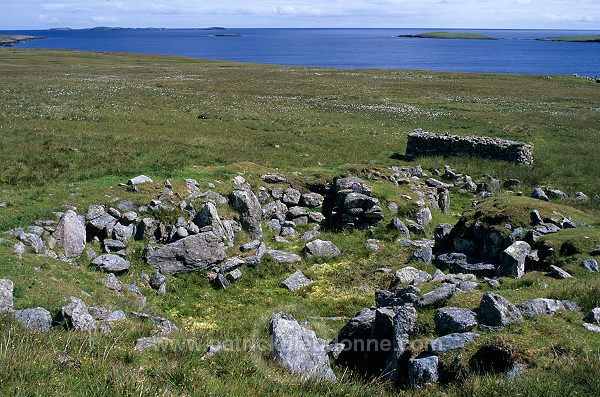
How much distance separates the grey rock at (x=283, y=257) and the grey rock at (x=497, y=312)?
914 cm

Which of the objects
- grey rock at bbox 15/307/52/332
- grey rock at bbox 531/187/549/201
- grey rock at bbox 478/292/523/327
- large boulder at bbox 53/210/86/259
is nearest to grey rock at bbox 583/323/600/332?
grey rock at bbox 478/292/523/327

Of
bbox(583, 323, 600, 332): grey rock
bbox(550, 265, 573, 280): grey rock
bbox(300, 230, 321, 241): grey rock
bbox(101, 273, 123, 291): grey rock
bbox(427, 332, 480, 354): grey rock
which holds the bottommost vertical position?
bbox(300, 230, 321, 241): grey rock

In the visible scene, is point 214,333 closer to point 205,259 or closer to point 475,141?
point 205,259

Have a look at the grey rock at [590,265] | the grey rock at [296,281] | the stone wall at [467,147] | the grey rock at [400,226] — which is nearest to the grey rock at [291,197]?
the grey rock at [400,226]

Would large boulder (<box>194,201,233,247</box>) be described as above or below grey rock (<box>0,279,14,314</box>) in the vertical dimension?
below

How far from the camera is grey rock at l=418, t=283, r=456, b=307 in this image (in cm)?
1191

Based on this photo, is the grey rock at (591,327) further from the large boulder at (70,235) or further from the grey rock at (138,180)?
the grey rock at (138,180)

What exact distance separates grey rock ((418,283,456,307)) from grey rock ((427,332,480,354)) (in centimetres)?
186

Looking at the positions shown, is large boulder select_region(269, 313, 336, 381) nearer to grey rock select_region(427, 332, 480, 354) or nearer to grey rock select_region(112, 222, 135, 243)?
grey rock select_region(427, 332, 480, 354)

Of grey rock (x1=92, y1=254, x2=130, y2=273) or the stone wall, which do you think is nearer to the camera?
grey rock (x1=92, y1=254, x2=130, y2=273)

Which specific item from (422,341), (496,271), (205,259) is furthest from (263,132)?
(422,341)

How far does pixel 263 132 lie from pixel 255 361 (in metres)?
34.1

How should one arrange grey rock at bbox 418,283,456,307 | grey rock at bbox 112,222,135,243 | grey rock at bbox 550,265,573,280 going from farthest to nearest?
grey rock at bbox 112,222,135,243
grey rock at bbox 550,265,573,280
grey rock at bbox 418,283,456,307

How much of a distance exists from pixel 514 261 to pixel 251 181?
13007 millimetres
